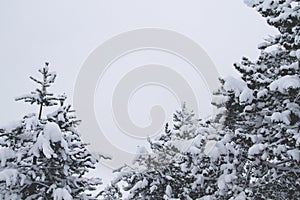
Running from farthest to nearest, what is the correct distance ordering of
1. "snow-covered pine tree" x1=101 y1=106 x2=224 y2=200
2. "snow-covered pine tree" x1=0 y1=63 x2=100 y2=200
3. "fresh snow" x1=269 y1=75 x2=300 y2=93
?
"snow-covered pine tree" x1=101 y1=106 x2=224 y2=200 → "snow-covered pine tree" x1=0 y1=63 x2=100 y2=200 → "fresh snow" x1=269 y1=75 x2=300 y2=93

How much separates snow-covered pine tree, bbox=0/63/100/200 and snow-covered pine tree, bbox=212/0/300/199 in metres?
3.55

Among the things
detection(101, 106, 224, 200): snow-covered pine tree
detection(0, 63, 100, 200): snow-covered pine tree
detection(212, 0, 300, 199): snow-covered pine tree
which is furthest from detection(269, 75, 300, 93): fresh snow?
detection(0, 63, 100, 200): snow-covered pine tree

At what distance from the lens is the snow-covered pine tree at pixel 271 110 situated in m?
7.76

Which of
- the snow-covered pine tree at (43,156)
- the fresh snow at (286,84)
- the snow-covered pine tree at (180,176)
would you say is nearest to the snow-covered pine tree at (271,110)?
the fresh snow at (286,84)

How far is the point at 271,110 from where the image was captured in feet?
28.2

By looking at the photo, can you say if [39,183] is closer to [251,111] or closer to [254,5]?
[251,111]

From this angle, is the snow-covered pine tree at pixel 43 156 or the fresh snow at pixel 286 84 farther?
the snow-covered pine tree at pixel 43 156

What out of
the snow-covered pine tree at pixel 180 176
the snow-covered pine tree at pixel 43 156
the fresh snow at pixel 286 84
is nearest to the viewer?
the fresh snow at pixel 286 84

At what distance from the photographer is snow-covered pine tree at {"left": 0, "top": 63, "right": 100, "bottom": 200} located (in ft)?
24.6

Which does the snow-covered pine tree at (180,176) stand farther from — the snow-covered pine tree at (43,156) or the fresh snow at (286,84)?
the fresh snow at (286,84)

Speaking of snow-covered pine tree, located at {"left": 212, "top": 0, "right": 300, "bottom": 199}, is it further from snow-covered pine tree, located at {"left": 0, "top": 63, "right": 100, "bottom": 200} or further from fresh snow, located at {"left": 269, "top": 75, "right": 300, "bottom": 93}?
snow-covered pine tree, located at {"left": 0, "top": 63, "right": 100, "bottom": 200}

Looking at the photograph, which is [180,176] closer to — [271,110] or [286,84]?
[271,110]

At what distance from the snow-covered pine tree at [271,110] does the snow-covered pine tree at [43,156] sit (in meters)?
3.55

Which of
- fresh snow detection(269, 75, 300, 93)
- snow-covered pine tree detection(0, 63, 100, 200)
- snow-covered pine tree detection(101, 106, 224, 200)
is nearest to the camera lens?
fresh snow detection(269, 75, 300, 93)
